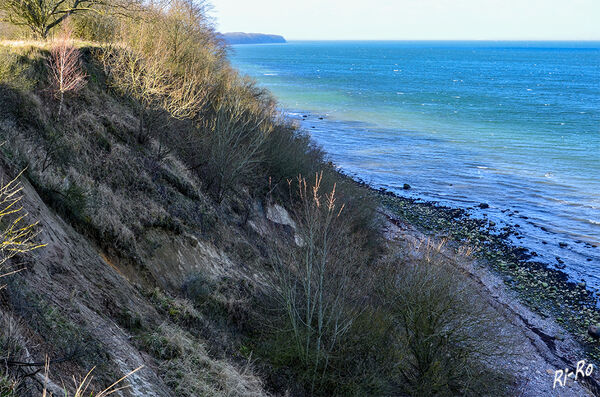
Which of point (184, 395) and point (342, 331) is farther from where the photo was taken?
point (342, 331)

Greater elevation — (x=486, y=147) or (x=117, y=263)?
(x=117, y=263)

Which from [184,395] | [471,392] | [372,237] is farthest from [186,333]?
[372,237]

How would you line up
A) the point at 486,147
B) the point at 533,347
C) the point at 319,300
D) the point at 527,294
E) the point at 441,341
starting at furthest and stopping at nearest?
1. the point at 486,147
2. the point at 527,294
3. the point at 533,347
4. the point at 441,341
5. the point at 319,300

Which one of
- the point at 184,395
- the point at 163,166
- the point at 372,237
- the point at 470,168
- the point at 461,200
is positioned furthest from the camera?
the point at 470,168

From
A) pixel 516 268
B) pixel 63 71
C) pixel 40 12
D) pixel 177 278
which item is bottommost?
pixel 516 268

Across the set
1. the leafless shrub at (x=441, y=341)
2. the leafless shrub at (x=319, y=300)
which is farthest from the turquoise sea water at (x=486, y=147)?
the leafless shrub at (x=319, y=300)

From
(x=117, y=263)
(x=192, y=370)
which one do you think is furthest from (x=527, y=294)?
(x=117, y=263)

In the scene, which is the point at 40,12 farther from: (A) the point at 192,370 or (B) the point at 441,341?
(B) the point at 441,341

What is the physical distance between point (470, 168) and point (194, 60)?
32.5 metres

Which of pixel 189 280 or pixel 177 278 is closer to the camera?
pixel 177 278

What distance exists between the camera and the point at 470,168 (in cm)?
5141

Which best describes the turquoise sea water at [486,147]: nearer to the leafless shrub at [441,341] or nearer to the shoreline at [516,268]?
the shoreline at [516,268]

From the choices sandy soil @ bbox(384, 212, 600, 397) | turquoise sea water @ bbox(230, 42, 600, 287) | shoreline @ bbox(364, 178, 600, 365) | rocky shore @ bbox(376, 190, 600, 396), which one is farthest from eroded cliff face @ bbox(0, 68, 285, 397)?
turquoise sea water @ bbox(230, 42, 600, 287)

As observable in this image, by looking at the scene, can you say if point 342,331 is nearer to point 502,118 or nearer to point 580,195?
point 580,195
